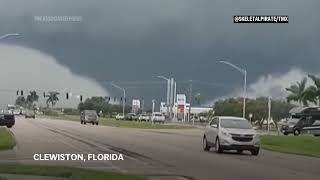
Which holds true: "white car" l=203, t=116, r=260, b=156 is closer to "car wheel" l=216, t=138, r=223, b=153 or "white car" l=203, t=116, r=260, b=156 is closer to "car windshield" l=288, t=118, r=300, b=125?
"car wheel" l=216, t=138, r=223, b=153

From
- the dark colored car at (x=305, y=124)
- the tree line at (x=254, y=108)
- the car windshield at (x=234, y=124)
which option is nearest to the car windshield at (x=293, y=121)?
the dark colored car at (x=305, y=124)

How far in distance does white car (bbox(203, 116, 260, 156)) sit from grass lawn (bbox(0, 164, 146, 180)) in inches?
520

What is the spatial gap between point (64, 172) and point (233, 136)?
14.3 m

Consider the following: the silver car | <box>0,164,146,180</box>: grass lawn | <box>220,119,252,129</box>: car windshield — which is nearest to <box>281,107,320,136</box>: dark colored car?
the silver car

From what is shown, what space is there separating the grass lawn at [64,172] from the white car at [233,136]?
1322cm

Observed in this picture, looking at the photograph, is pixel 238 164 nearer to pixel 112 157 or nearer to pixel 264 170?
pixel 264 170

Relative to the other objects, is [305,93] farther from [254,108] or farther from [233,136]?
[233,136]

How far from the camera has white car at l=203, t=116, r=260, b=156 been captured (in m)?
30.3

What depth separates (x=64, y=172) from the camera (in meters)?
17.1

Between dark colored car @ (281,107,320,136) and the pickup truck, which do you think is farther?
dark colored car @ (281,107,320,136)

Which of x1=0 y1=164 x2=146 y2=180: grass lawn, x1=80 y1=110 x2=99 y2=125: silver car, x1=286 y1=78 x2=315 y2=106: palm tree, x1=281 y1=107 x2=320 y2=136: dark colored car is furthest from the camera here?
x1=286 y1=78 x2=315 y2=106: palm tree

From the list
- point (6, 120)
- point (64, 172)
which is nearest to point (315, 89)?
point (6, 120)

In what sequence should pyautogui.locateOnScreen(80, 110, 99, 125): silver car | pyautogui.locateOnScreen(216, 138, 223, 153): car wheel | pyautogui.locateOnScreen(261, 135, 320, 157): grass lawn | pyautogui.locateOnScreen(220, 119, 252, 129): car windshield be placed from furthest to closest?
pyautogui.locateOnScreen(80, 110, 99, 125): silver car → pyautogui.locateOnScreen(261, 135, 320, 157): grass lawn → pyautogui.locateOnScreen(220, 119, 252, 129): car windshield → pyautogui.locateOnScreen(216, 138, 223, 153): car wheel

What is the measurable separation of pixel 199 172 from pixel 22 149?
38.3 ft
